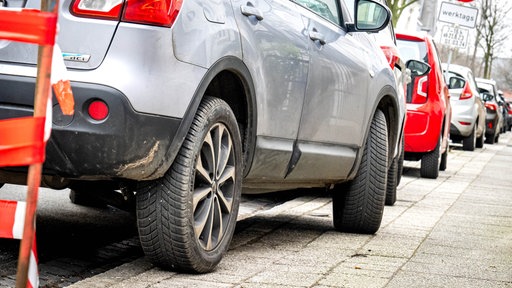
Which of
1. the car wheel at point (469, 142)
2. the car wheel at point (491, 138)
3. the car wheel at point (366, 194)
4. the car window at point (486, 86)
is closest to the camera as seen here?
the car wheel at point (366, 194)

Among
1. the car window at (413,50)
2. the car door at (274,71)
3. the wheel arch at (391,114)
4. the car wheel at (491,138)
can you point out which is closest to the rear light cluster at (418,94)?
the car window at (413,50)

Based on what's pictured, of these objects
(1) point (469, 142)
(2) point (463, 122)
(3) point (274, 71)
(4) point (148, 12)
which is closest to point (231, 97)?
(3) point (274, 71)

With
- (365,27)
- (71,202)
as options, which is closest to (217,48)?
(365,27)

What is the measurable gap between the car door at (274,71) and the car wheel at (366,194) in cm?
124

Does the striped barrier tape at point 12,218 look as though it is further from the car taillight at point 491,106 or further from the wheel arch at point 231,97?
the car taillight at point 491,106

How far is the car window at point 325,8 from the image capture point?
644 cm

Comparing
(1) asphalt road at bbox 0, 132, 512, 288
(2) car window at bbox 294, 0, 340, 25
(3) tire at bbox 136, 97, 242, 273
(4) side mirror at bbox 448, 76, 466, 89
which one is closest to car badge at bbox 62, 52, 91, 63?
(3) tire at bbox 136, 97, 242, 273

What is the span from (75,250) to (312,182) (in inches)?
59.2

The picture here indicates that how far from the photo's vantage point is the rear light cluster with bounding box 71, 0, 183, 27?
4.50 m

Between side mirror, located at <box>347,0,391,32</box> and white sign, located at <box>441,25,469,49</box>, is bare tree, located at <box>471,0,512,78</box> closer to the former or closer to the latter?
white sign, located at <box>441,25,469,49</box>

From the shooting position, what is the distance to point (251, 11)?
5289 millimetres

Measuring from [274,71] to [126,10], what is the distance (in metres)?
1.24

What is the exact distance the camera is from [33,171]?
8.50 ft

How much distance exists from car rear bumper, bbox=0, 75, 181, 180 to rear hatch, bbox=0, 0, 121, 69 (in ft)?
0.31
